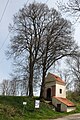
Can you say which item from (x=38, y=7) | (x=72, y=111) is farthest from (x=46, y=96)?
(x=38, y=7)

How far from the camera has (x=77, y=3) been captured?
42.7 feet

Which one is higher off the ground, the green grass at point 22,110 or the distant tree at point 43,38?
the distant tree at point 43,38

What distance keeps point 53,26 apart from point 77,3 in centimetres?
2521

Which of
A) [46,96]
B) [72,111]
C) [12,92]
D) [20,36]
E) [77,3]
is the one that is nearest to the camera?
[77,3]

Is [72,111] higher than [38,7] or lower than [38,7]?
lower

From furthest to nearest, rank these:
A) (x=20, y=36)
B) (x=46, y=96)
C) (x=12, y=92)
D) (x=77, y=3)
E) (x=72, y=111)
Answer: (x=12, y=92) < (x=46, y=96) < (x=72, y=111) < (x=20, y=36) < (x=77, y=3)

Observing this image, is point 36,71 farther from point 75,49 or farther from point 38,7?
point 38,7

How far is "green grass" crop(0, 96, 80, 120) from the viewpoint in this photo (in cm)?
2972

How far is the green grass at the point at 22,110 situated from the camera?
2972cm

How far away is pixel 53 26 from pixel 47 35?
1.72 metres

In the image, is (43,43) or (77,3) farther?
(43,43)

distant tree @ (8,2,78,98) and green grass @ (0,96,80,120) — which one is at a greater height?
distant tree @ (8,2,78,98)

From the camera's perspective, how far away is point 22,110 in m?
32.6

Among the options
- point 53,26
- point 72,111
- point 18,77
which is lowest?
point 72,111
